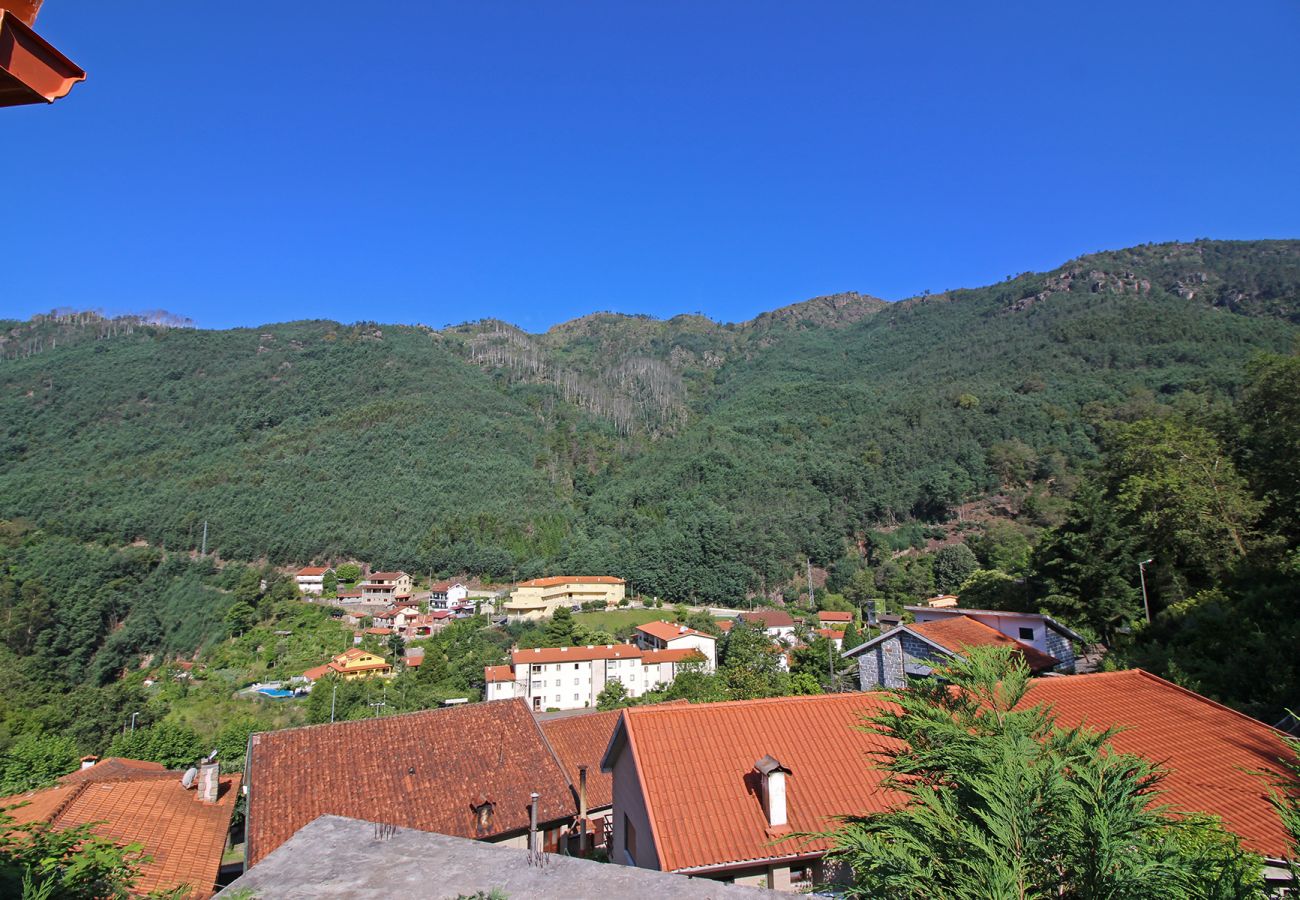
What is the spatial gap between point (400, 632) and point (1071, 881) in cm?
5941

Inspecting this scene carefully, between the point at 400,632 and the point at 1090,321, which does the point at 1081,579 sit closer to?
the point at 400,632

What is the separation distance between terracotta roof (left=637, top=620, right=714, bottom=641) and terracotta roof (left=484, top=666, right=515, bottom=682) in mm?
12378

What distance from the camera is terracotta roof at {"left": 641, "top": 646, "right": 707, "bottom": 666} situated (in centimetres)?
4228

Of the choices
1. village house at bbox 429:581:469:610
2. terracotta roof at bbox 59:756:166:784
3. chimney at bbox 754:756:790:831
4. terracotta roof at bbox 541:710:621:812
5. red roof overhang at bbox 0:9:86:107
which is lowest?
village house at bbox 429:581:469:610

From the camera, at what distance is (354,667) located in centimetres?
4641

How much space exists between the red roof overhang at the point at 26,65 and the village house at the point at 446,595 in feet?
224

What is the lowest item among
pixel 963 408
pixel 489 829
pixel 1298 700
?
pixel 489 829

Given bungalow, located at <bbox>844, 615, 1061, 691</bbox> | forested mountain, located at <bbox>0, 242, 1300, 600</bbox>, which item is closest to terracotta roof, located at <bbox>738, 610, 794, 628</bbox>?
forested mountain, located at <bbox>0, 242, 1300, 600</bbox>

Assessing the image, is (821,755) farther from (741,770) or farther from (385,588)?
(385,588)

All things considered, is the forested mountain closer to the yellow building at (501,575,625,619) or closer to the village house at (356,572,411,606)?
the village house at (356,572,411,606)

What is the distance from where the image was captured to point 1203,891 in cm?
275

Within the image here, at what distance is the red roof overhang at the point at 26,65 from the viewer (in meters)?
1.75

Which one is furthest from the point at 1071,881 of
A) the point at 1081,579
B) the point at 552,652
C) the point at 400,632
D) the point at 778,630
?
the point at 400,632

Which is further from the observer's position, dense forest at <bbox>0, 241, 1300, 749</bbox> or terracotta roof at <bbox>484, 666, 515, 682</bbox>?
terracotta roof at <bbox>484, 666, 515, 682</bbox>
